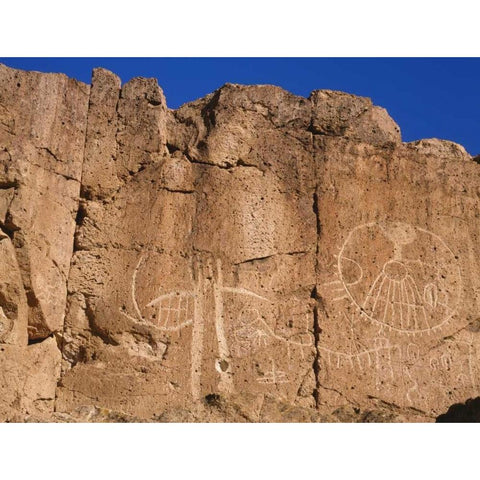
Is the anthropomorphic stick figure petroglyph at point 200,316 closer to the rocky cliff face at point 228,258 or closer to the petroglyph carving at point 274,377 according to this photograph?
the rocky cliff face at point 228,258

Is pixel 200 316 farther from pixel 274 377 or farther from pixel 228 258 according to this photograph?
pixel 274 377

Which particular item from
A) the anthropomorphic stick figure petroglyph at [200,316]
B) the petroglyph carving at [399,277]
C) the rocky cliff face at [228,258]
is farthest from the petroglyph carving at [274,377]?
the petroglyph carving at [399,277]

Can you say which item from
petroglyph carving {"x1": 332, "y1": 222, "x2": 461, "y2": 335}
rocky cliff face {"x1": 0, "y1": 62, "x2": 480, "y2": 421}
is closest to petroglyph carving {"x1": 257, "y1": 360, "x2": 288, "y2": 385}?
rocky cliff face {"x1": 0, "y1": 62, "x2": 480, "y2": 421}

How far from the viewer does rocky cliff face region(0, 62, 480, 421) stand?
8.01m

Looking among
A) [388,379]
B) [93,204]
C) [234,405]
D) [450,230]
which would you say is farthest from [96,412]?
[450,230]

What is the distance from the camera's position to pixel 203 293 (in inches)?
333

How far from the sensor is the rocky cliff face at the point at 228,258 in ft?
26.3

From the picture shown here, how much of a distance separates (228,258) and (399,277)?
168 cm

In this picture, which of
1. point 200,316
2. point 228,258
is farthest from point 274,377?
point 228,258

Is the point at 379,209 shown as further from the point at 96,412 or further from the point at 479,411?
the point at 96,412

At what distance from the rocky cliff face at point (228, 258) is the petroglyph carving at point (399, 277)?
0.05 feet

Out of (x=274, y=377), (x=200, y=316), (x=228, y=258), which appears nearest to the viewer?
(x=274, y=377)

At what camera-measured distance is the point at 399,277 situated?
884 centimetres

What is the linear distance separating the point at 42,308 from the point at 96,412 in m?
1.07
